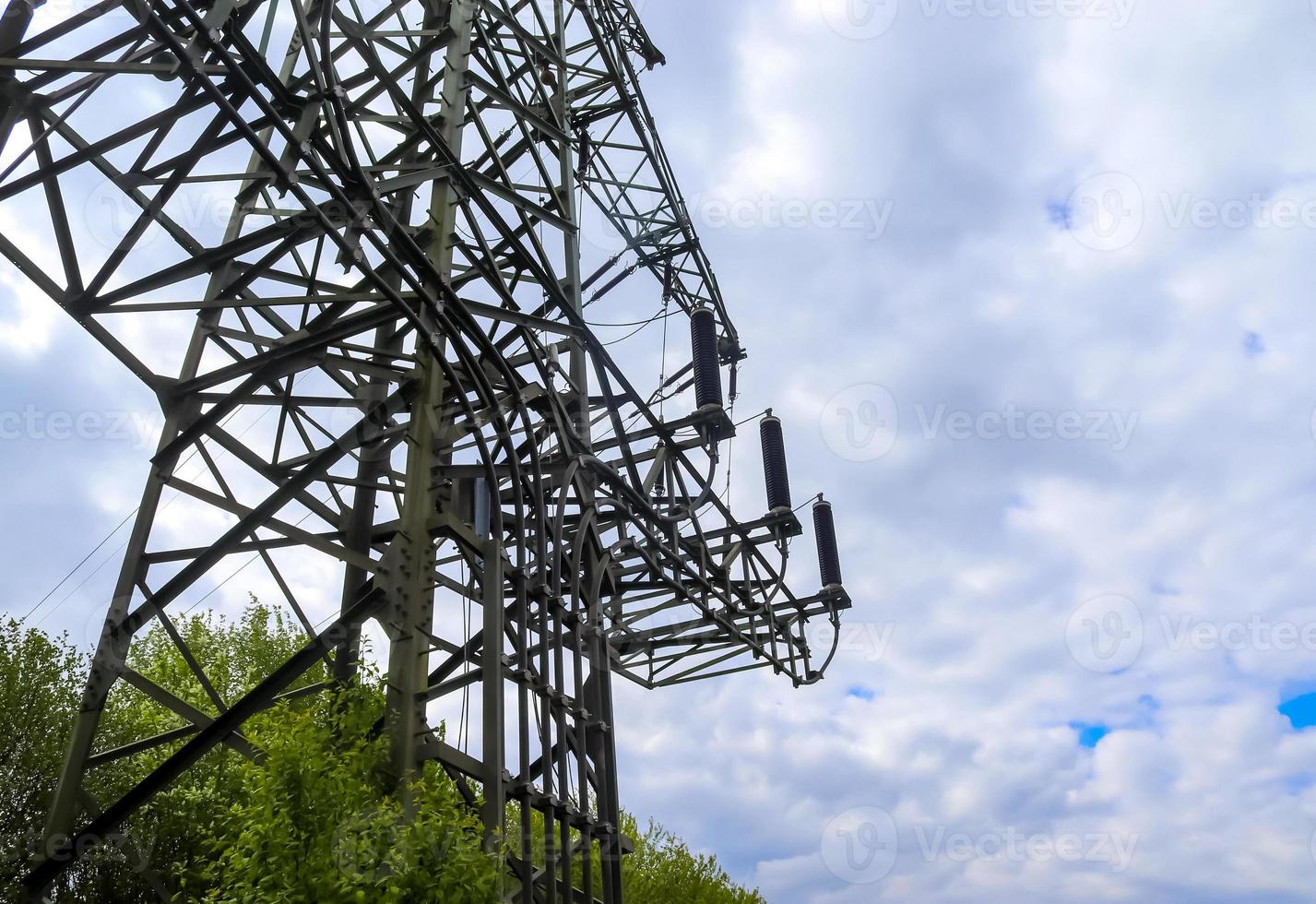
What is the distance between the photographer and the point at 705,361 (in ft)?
42.6

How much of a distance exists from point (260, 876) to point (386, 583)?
7.32 ft

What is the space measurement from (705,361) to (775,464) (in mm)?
2301

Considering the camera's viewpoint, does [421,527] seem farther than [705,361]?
No

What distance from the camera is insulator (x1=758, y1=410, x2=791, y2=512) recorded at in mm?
14202

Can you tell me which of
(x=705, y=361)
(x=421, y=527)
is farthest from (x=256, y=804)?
(x=705, y=361)

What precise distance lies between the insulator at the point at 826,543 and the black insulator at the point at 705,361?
3.38m

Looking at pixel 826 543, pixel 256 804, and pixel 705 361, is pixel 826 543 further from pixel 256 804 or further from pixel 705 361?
pixel 256 804

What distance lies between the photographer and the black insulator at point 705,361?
42.0 feet

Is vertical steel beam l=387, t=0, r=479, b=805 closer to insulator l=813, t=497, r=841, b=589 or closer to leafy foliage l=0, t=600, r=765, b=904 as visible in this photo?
leafy foliage l=0, t=600, r=765, b=904

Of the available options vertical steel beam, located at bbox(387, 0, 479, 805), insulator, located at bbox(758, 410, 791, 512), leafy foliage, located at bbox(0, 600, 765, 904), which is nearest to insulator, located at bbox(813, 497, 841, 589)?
insulator, located at bbox(758, 410, 791, 512)

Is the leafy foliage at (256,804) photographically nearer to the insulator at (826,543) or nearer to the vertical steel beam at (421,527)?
the vertical steel beam at (421,527)

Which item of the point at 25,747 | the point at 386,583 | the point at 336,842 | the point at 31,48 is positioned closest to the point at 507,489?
the point at 386,583

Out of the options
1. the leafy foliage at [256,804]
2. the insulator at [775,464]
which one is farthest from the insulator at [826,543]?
the leafy foliage at [256,804]

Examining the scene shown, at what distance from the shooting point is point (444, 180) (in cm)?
944
